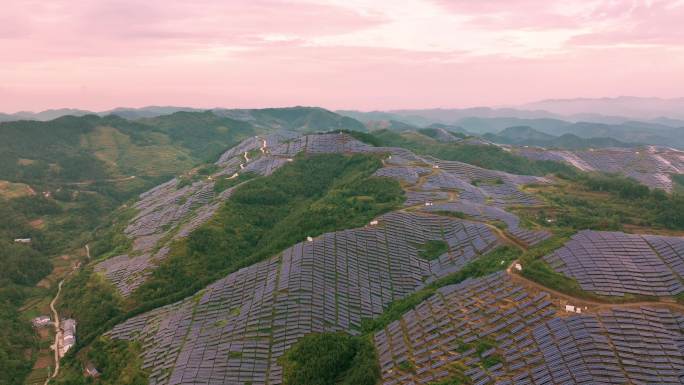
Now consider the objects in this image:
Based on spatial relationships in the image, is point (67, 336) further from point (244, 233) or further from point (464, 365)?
point (464, 365)

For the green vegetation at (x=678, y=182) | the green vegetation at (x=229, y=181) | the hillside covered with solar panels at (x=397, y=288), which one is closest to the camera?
the hillside covered with solar panels at (x=397, y=288)

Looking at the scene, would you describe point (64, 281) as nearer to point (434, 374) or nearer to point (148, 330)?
point (148, 330)

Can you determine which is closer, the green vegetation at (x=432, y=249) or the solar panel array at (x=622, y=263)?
the solar panel array at (x=622, y=263)

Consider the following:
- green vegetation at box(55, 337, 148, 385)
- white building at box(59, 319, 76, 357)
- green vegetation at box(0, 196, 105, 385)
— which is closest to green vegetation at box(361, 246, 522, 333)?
Result: green vegetation at box(55, 337, 148, 385)

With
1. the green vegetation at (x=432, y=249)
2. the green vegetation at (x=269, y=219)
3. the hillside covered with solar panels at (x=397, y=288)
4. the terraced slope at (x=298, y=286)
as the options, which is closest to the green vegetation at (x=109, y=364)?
the hillside covered with solar panels at (x=397, y=288)

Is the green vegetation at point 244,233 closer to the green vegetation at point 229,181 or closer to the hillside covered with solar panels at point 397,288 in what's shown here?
the hillside covered with solar panels at point 397,288
